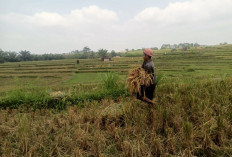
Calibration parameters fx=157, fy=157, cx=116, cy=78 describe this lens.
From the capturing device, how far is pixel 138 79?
263 centimetres

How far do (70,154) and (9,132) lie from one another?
119cm

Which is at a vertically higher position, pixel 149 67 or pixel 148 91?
pixel 149 67

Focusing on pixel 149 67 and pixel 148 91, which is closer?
pixel 149 67

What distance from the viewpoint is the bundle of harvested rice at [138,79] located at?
258 centimetres

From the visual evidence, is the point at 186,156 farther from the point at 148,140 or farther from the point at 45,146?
the point at 45,146

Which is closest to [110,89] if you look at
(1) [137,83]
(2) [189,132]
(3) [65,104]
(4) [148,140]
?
(3) [65,104]

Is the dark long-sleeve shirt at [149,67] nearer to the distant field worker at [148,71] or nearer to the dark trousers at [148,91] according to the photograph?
the distant field worker at [148,71]

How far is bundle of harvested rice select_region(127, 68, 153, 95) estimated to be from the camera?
8.45 ft

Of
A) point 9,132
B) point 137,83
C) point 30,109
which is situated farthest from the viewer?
point 30,109

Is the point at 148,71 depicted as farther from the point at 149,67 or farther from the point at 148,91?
the point at 148,91

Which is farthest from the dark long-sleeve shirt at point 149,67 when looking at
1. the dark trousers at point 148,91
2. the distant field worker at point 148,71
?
the dark trousers at point 148,91

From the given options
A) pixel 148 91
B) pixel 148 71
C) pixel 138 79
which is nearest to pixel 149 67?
pixel 148 71

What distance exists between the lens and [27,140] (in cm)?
202

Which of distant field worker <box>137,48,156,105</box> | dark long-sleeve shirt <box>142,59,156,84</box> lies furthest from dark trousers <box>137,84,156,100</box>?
dark long-sleeve shirt <box>142,59,156,84</box>
